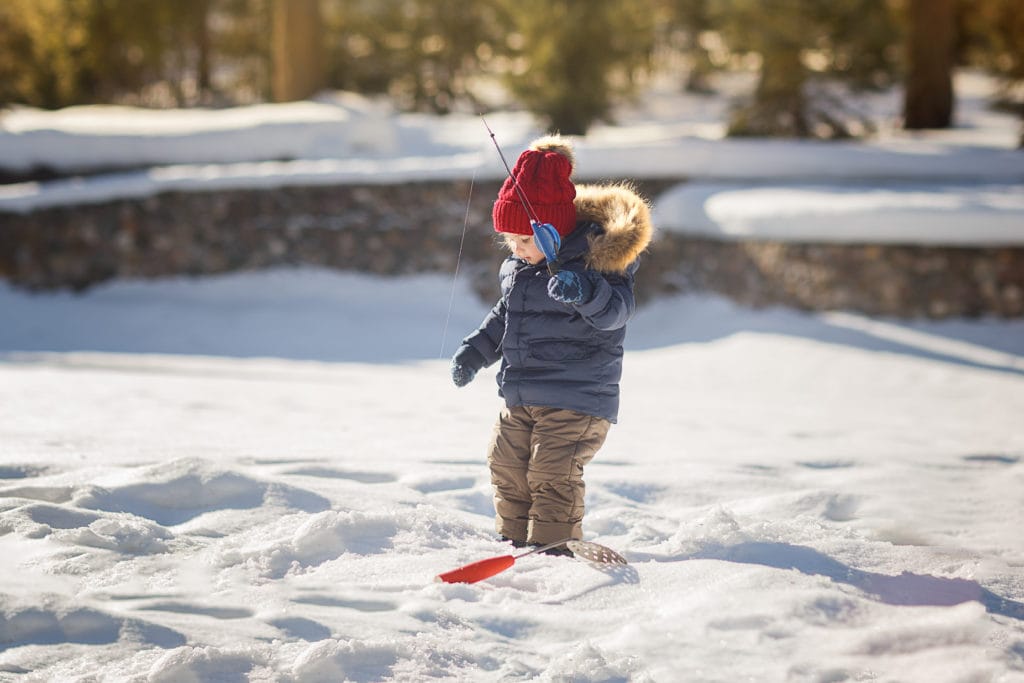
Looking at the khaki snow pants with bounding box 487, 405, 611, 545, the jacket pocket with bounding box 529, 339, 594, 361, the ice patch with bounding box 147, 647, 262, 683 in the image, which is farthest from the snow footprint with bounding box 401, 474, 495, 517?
the ice patch with bounding box 147, 647, 262, 683

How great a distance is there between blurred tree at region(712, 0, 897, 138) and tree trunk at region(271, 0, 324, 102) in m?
6.01

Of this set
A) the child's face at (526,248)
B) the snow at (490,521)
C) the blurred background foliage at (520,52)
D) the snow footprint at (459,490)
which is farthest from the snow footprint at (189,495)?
the blurred background foliage at (520,52)

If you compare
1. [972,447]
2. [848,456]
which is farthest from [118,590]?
[972,447]

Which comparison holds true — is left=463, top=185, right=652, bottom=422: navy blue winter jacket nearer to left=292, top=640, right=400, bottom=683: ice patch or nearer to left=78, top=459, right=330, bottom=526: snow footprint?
left=78, top=459, right=330, bottom=526: snow footprint

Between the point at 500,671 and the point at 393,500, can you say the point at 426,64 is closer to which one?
the point at 393,500

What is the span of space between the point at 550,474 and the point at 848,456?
8.18 feet

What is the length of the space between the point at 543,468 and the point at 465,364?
1.75 feet

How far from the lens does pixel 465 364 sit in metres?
3.89

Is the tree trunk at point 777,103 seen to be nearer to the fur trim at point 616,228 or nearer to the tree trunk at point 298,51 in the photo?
the tree trunk at point 298,51

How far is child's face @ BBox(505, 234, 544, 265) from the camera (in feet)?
12.2

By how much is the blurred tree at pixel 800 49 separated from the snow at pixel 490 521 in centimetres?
508

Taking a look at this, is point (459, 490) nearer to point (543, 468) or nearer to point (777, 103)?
point (543, 468)

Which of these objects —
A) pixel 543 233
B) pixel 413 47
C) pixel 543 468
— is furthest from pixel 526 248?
pixel 413 47

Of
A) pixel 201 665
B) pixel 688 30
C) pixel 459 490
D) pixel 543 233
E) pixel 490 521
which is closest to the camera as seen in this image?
pixel 201 665
